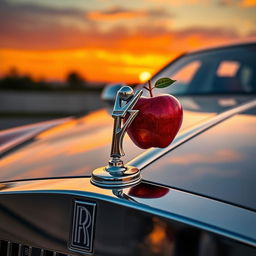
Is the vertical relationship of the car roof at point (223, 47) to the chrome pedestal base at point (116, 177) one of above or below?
above

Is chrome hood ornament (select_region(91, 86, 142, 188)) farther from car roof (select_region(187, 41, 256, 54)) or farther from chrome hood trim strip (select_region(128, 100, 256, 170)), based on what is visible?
car roof (select_region(187, 41, 256, 54))

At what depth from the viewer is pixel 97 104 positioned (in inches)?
869

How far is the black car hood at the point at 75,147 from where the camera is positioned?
1399 mm

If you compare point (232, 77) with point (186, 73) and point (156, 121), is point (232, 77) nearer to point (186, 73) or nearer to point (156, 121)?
point (186, 73)

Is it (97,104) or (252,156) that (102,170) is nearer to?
(252,156)

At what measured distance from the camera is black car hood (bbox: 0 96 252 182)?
4.59 feet

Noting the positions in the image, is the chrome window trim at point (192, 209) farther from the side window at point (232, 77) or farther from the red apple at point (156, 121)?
the side window at point (232, 77)

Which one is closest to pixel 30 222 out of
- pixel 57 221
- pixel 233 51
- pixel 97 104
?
pixel 57 221

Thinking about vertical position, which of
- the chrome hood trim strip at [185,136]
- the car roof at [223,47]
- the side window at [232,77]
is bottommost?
the chrome hood trim strip at [185,136]

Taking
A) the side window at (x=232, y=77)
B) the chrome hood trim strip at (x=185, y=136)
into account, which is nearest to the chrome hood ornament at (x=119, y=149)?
the chrome hood trim strip at (x=185, y=136)

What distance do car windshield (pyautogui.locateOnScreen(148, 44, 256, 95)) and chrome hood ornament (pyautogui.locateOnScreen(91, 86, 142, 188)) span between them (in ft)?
4.73

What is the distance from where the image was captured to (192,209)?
1002mm

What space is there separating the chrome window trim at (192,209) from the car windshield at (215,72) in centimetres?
156

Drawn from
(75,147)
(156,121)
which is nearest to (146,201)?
(156,121)
